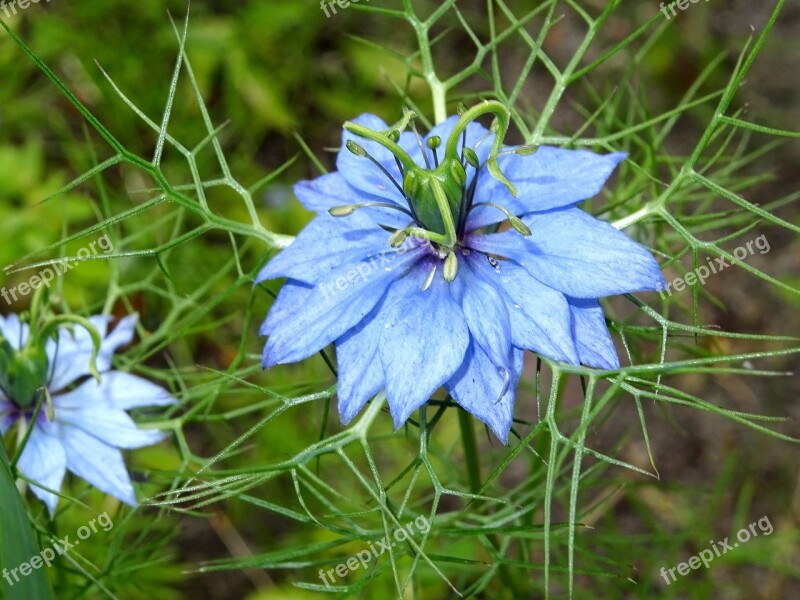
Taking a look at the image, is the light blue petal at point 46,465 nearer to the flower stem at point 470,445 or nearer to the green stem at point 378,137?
the flower stem at point 470,445

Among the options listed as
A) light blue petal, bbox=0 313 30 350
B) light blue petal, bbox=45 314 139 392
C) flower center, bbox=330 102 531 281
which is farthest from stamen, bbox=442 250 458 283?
light blue petal, bbox=0 313 30 350

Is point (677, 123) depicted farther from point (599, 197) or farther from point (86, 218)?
point (86, 218)

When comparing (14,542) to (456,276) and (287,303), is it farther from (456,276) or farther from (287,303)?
(456,276)

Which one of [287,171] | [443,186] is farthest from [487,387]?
[287,171]

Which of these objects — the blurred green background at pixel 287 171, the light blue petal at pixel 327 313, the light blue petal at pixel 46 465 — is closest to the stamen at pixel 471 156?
the light blue petal at pixel 327 313

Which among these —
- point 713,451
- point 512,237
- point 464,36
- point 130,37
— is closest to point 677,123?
point 464,36

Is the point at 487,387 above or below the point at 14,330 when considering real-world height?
below

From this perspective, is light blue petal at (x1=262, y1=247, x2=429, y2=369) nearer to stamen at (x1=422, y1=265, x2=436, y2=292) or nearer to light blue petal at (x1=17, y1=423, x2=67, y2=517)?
stamen at (x1=422, y1=265, x2=436, y2=292)
